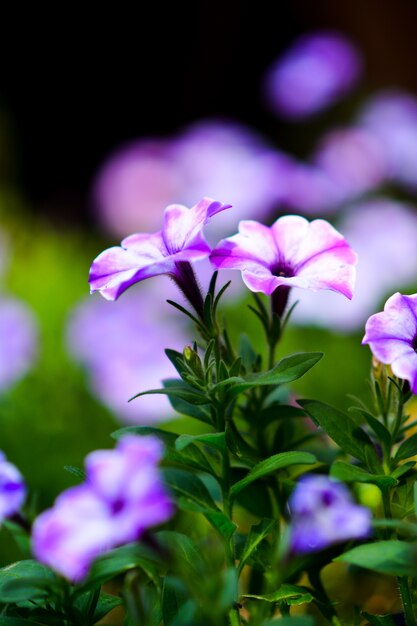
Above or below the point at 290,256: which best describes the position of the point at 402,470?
below

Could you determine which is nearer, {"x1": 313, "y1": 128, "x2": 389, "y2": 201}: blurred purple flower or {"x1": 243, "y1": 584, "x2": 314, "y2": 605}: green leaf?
{"x1": 243, "y1": 584, "x2": 314, "y2": 605}: green leaf

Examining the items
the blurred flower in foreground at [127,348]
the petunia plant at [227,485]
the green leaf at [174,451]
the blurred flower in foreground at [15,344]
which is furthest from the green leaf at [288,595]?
the blurred flower in foreground at [15,344]

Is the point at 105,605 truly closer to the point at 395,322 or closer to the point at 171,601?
the point at 171,601

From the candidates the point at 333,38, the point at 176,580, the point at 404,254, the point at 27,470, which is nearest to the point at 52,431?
the point at 27,470

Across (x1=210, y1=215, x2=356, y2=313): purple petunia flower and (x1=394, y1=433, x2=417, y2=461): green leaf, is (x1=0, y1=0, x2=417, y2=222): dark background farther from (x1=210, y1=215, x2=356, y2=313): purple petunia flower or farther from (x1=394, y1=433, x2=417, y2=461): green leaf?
(x1=394, y1=433, x2=417, y2=461): green leaf

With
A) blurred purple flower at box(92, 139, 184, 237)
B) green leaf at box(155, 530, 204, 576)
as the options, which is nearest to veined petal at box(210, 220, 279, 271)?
green leaf at box(155, 530, 204, 576)

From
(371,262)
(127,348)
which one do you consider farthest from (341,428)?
(371,262)
